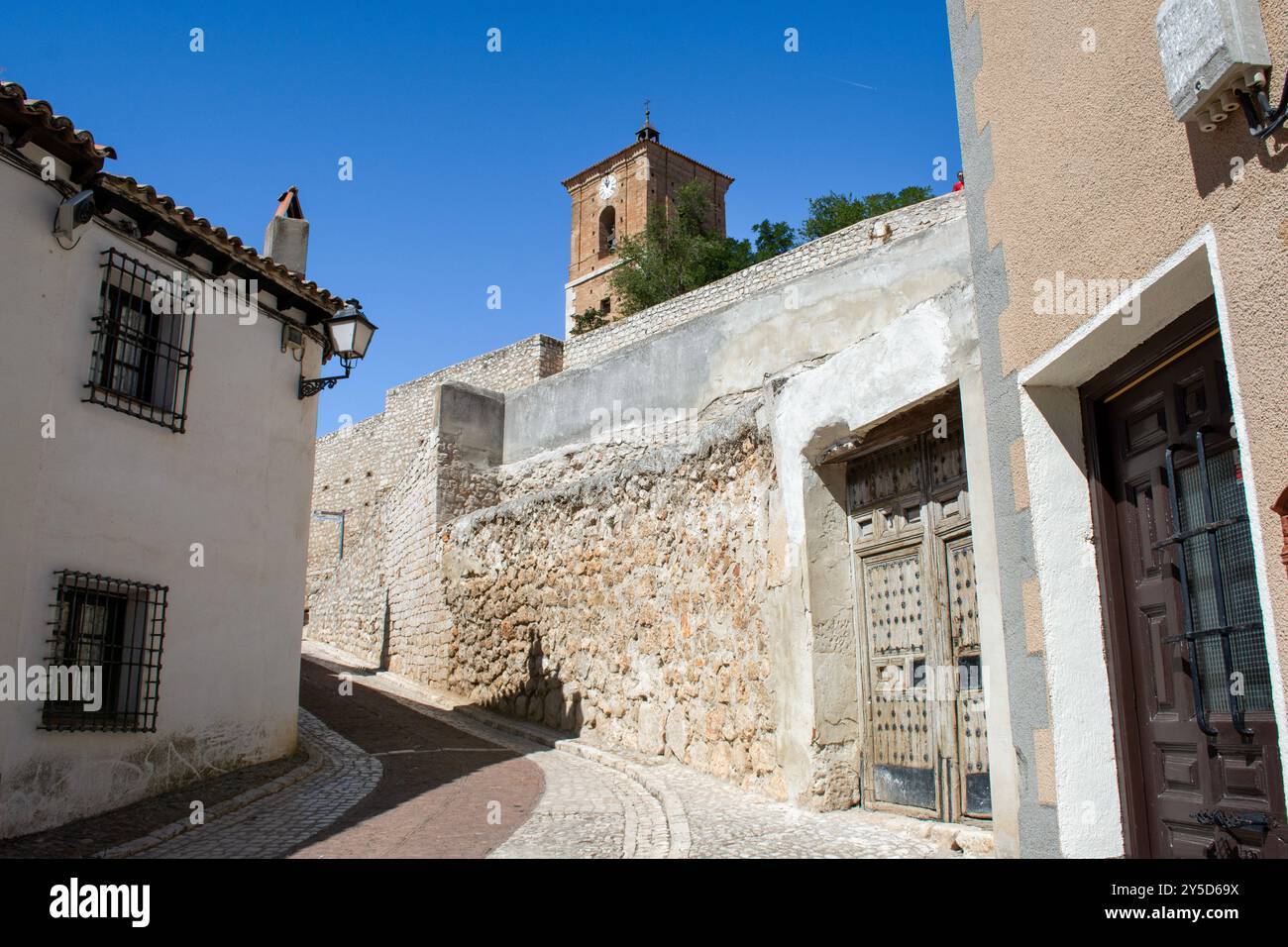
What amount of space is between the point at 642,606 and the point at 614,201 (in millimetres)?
35936

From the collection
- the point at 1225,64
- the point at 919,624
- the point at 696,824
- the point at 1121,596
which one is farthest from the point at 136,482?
the point at 1225,64

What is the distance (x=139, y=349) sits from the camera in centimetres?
839

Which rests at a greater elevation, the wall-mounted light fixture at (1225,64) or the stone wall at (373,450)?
the stone wall at (373,450)

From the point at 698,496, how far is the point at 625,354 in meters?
6.07

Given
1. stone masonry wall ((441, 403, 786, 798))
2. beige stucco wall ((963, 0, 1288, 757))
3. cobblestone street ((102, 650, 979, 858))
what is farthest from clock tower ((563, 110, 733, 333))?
beige stucco wall ((963, 0, 1288, 757))

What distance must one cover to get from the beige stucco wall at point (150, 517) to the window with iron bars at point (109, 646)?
10 cm

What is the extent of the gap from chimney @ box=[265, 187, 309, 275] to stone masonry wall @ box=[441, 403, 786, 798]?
393 centimetres

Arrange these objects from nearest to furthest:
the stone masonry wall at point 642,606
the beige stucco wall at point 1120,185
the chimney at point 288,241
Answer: the beige stucco wall at point 1120,185, the stone masonry wall at point 642,606, the chimney at point 288,241

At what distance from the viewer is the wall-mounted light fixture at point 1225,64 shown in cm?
296

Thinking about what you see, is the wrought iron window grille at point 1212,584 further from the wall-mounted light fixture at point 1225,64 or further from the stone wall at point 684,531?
the stone wall at point 684,531

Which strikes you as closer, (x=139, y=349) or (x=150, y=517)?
(x=150, y=517)

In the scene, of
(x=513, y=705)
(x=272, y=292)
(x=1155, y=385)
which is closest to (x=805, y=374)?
(x=1155, y=385)

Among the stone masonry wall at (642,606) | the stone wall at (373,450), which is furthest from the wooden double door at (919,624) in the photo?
the stone wall at (373,450)

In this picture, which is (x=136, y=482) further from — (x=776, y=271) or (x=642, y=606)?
(x=776, y=271)
